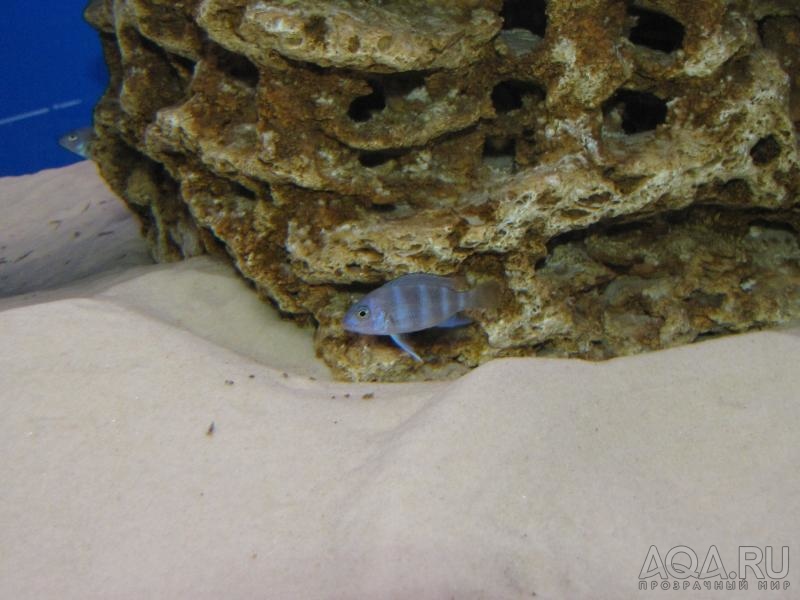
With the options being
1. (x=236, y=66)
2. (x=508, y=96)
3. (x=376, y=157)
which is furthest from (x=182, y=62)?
(x=508, y=96)

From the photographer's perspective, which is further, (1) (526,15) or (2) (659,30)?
(1) (526,15)

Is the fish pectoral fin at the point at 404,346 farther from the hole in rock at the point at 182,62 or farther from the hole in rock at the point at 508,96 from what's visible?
the hole in rock at the point at 182,62

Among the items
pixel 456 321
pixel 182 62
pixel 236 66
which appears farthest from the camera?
pixel 182 62

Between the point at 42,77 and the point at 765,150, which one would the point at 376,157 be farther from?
the point at 42,77

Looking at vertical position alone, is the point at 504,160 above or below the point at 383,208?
above

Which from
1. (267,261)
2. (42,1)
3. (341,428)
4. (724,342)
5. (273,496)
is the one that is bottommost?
(273,496)

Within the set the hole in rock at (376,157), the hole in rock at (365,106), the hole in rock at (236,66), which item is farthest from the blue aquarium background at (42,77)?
the hole in rock at (376,157)

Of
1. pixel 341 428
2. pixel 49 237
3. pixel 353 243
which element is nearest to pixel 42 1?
pixel 49 237

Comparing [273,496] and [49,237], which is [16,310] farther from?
[49,237]
